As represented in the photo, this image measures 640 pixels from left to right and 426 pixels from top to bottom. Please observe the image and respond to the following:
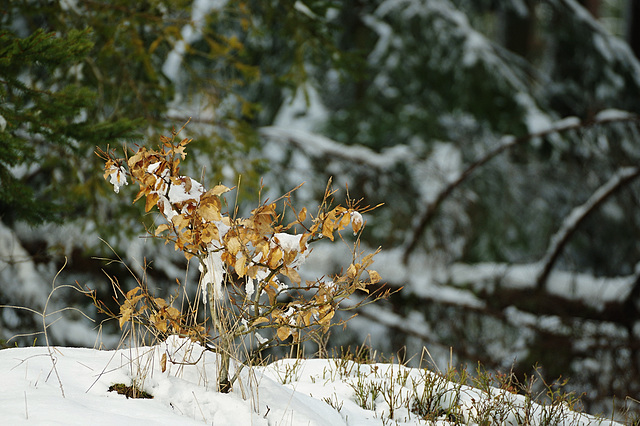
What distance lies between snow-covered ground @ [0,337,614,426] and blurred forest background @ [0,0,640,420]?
1.04m

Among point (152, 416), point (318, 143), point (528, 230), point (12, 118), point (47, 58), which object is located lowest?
point (528, 230)

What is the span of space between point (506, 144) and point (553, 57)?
154 inches

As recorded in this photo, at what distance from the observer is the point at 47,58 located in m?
2.64

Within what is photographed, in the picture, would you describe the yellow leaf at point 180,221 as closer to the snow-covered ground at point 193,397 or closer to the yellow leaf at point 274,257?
the yellow leaf at point 274,257

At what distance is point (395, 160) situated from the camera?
5.67 meters

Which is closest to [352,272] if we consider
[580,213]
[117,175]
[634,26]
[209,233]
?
[209,233]

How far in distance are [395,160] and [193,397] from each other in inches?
157

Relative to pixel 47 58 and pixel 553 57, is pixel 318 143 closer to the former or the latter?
pixel 47 58

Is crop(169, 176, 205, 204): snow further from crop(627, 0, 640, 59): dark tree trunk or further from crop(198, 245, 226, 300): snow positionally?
crop(627, 0, 640, 59): dark tree trunk

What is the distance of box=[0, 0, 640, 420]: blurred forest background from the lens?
161 inches

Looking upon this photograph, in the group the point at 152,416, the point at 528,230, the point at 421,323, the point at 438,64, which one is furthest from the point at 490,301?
the point at 152,416

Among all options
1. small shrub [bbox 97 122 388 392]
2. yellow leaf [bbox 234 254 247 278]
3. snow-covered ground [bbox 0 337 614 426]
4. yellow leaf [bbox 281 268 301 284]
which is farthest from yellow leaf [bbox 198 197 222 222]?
snow-covered ground [bbox 0 337 614 426]

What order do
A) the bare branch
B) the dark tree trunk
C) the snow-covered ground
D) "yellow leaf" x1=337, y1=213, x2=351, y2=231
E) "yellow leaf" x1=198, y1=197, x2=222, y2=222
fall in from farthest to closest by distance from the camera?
1. the dark tree trunk
2. the bare branch
3. "yellow leaf" x1=337, y1=213, x2=351, y2=231
4. "yellow leaf" x1=198, y1=197, x2=222, y2=222
5. the snow-covered ground

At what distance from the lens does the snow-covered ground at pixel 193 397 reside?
1.83 m
